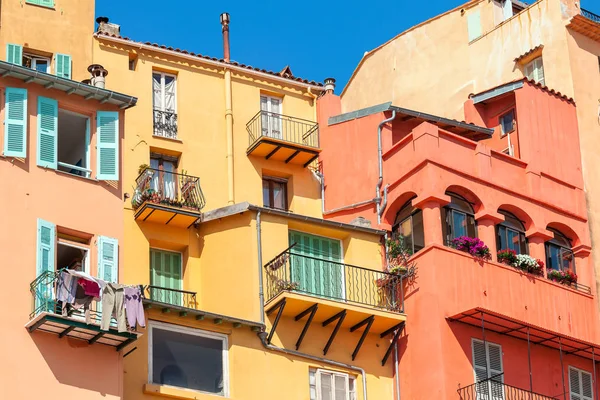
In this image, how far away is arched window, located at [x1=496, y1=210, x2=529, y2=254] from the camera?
39.5 metres

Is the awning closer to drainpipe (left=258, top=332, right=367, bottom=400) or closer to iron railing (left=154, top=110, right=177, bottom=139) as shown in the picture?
drainpipe (left=258, top=332, right=367, bottom=400)

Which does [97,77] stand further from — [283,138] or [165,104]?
[283,138]

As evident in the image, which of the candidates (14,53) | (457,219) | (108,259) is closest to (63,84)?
(108,259)

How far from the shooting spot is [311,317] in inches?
1415

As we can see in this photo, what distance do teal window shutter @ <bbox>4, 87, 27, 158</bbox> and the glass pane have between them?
5.23 m

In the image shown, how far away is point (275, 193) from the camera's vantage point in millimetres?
41375

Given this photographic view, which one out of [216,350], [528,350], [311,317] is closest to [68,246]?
[216,350]

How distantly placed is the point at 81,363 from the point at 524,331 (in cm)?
1267

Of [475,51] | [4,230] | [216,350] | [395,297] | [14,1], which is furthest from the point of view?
[475,51]

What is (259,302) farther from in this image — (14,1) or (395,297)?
(14,1)

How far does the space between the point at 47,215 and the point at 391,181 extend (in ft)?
37.6

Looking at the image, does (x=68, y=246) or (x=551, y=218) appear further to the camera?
(x=551, y=218)

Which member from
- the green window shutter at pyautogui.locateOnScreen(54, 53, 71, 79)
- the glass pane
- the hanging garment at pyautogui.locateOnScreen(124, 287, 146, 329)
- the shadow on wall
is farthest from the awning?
the green window shutter at pyautogui.locateOnScreen(54, 53, 71, 79)

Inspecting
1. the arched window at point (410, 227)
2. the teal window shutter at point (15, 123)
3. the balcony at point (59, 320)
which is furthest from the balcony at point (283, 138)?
the balcony at point (59, 320)
